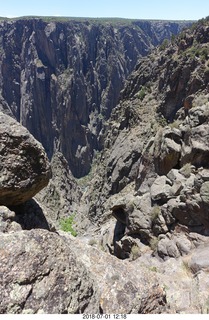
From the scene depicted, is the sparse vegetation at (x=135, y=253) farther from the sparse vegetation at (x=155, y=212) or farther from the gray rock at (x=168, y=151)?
the gray rock at (x=168, y=151)

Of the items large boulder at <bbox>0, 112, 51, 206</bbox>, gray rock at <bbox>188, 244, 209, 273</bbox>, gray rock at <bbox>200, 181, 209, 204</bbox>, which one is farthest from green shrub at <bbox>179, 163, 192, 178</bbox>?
large boulder at <bbox>0, 112, 51, 206</bbox>

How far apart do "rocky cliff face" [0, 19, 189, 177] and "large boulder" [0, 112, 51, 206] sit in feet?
→ 409

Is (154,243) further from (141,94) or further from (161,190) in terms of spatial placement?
(141,94)

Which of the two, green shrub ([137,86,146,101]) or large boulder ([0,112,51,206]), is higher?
green shrub ([137,86,146,101])

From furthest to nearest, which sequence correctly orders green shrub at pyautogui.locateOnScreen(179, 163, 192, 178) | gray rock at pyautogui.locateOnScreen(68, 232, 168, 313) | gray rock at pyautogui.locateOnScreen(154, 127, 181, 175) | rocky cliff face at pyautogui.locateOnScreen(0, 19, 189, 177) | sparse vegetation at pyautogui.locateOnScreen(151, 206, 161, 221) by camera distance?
rocky cliff face at pyautogui.locateOnScreen(0, 19, 189, 177) → gray rock at pyautogui.locateOnScreen(154, 127, 181, 175) → green shrub at pyautogui.locateOnScreen(179, 163, 192, 178) → sparse vegetation at pyautogui.locateOnScreen(151, 206, 161, 221) → gray rock at pyautogui.locateOnScreen(68, 232, 168, 313)

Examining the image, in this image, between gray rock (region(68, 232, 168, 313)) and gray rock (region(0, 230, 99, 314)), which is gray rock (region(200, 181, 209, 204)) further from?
gray rock (region(0, 230, 99, 314))

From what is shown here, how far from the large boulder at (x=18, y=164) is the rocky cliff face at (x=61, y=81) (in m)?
125

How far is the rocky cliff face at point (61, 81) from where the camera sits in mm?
144250

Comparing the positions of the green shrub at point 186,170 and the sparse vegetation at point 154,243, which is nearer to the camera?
the sparse vegetation at point 154,243

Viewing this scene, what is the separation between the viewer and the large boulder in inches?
358

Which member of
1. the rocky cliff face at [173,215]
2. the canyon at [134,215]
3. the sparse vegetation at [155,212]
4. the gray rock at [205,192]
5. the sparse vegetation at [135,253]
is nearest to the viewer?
the canyon at [134,215]

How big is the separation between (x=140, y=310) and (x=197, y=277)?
5.02 m

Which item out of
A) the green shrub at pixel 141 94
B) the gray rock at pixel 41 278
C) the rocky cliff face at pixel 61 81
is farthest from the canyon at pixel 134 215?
the rocky cliff face at pixel 61 81

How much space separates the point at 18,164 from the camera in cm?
925
